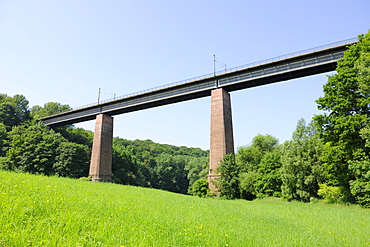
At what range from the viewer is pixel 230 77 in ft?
107

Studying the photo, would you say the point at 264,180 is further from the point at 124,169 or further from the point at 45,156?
the point at 45,156

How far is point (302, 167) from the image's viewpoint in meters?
28.8

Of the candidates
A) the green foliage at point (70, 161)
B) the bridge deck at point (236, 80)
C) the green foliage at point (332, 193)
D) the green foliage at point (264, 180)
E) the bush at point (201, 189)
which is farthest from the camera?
the green foliage at point (70, 161)

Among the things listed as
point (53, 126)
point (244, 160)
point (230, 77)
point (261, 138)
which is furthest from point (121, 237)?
point (53, 126)

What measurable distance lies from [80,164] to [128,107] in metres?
16.8

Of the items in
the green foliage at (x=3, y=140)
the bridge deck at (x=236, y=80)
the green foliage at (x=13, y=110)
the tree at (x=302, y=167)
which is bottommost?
the tree at (x=302, y=167)

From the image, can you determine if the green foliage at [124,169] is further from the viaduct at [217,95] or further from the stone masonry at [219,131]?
the stone masonry at [219,131]

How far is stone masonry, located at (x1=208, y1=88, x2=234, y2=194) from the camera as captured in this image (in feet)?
99.8

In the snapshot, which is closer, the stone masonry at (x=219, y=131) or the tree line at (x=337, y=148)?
the tree line at (x=337, y=148)

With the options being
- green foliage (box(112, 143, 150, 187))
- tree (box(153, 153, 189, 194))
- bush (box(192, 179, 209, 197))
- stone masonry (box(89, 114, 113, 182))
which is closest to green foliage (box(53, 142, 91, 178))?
stone masonry (box(89, 114, 113, 182))

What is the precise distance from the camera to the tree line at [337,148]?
19.4m

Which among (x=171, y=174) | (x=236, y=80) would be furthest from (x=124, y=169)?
(x=236, y=80)

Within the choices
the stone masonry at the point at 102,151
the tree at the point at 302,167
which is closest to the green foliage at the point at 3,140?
the stone masonry at the point at 102,151

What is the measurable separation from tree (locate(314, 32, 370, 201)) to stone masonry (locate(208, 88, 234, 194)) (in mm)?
11055
